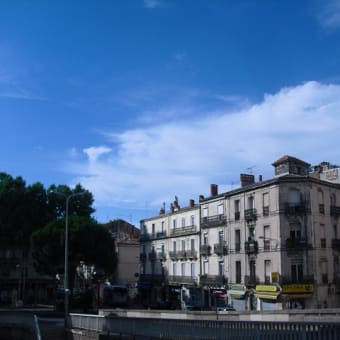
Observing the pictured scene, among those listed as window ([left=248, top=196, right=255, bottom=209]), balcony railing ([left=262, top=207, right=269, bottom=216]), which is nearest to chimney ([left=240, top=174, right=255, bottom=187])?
window ([left=248, top=196, right=255, bottom=209])

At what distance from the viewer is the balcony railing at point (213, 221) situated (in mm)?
58344

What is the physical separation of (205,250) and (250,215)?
361 inches

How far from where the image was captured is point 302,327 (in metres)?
14.0

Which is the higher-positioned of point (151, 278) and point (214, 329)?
point (214, 329)

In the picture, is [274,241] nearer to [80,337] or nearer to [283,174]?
[283,174]

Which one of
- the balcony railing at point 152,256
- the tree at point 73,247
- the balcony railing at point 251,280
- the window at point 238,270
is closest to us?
the balcony railing at point 251,280

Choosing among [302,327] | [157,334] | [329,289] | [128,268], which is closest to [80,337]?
[157,334]

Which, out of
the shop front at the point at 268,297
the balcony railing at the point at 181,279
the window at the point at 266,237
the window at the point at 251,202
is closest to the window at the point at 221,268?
the balcony railing at the point at 181,279

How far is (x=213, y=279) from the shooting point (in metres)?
58.8

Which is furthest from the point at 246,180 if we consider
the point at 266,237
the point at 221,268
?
the point at 221,268

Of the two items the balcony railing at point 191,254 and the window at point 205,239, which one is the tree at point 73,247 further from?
the window at point 205,239

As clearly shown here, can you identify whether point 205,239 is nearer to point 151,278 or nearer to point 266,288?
point 266,288

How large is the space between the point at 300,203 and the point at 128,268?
40744 mm

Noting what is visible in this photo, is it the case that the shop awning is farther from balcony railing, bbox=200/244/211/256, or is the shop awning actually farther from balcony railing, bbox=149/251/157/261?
balcony railing, bbox=149/251/157/261
